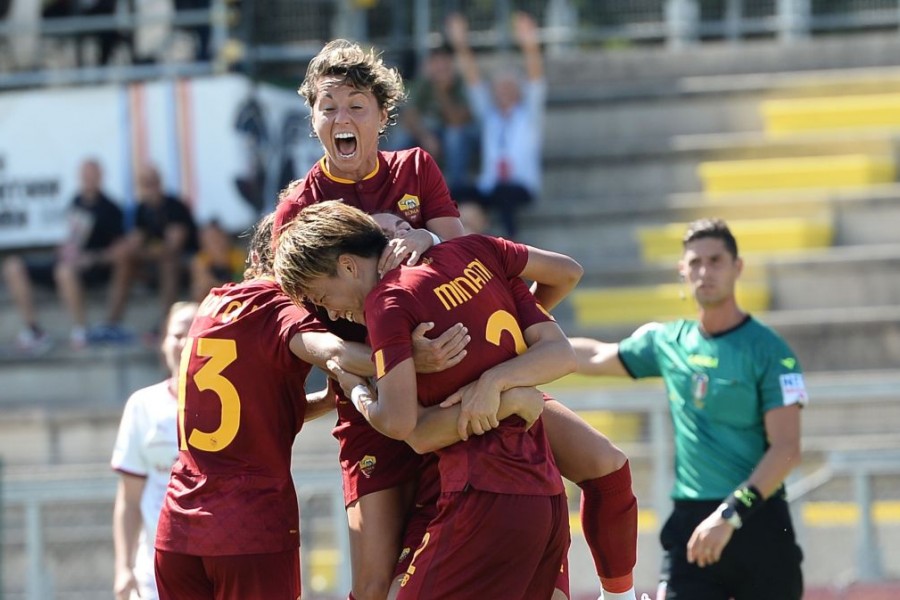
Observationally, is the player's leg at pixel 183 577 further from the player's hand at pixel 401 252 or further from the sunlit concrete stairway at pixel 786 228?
the sunlit concrete stairway at pixel 786 228

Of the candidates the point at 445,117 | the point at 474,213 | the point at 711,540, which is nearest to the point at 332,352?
the point at 711,540

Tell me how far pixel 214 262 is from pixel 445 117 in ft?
7.58

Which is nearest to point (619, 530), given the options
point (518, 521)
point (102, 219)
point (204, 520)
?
point (518, 521)

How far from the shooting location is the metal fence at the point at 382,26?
12.9m

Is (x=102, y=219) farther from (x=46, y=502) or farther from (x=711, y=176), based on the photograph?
(x=711, y=176)

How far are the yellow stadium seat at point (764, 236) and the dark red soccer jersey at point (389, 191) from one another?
6.96 m

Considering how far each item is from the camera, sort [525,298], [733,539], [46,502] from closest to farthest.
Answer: [525,298] < [733,539] < [46,502]

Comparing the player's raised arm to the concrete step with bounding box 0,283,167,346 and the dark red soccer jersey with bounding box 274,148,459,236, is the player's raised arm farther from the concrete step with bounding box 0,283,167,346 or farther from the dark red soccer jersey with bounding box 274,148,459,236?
the concrete step with bounding box 0,283,167,346

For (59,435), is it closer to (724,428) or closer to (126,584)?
(126,584)

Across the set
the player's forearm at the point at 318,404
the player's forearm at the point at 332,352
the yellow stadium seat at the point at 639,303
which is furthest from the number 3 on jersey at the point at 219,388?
the yellow stadium seat at the point at 639,303

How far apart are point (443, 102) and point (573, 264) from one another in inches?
301

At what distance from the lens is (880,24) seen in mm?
14547

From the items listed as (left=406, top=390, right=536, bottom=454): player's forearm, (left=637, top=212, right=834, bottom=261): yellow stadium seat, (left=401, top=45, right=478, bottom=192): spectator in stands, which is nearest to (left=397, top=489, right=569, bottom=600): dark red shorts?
(left=406, top=390, right=536, bottom=454): player's forearm

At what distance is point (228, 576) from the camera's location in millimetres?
5141
